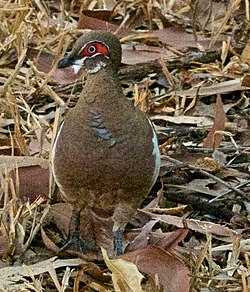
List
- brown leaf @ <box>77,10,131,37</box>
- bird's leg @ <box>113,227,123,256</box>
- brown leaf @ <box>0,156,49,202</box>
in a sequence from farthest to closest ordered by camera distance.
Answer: brown leaf @ <box>77,10,131,37</box> < brown leaf @ <box>0,156,49,202</box> < bird's leg @ <box>113,227,123,256</box>

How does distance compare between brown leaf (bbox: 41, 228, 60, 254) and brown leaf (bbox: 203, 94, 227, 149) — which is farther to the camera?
brown leaf (bbox: 203, 94, 227, 149)

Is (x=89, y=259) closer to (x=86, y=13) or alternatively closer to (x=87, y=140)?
A: (x=87, y=140)

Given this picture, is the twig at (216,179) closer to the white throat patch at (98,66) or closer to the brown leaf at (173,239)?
the brown leaf at (173,239)

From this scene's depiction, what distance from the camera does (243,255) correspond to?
2.77 meters

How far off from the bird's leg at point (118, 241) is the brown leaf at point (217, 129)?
2.34 ft

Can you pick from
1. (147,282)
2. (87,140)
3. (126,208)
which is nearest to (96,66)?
(87,140)

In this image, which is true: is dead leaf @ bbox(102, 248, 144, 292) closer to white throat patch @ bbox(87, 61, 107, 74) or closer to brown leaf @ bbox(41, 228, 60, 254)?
brown leaf @ bbox(41, 228, 60, 254)

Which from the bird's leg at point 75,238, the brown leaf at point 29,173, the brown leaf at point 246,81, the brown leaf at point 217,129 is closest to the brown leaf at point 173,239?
the bird's leg at point 75,238

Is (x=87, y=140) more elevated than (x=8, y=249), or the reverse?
(x=87, y=140)

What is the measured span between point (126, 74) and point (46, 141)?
608 millimetres

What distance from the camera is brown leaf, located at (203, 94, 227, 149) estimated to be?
340cm

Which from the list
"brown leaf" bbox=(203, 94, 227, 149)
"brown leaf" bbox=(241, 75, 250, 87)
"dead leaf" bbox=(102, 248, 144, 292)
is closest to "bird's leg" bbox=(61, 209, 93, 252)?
"dead leaf" bbox=(102, 248, 144, 292)

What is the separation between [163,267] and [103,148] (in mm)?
380

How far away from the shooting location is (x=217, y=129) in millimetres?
3426
